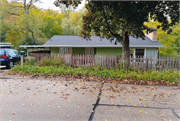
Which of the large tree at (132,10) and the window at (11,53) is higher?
the large tree at (132,10)

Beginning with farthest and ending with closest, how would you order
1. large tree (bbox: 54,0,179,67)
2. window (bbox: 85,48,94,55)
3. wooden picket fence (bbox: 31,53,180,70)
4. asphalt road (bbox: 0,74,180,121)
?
window (bbox: 85,48,94,55), wooden picket fence (bbox: 31,53,180,70), large tree (bbox: 54,0,179,67), asphalt road (bbox: 0,74,180,121)

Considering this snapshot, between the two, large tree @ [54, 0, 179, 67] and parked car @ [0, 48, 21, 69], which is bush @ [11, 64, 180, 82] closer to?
large tree @ [54, 0, 179, 67]

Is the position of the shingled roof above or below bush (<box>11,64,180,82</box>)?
above

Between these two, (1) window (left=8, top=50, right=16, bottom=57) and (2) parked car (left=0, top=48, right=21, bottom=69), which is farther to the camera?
(1) window (left=8, top=50, right=16, bottom=57)

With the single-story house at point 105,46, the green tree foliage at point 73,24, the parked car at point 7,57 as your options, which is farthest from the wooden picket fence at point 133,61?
the green tree foliage at point 73,24

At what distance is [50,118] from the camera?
3412 mm

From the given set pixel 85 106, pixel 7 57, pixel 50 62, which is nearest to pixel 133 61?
pixel 50 62

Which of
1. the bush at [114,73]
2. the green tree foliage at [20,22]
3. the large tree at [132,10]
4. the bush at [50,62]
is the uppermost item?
the green tree foliage at [20,22]

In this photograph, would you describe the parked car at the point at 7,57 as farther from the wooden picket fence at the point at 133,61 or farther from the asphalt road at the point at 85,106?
the asphalt road at the point at 85,106

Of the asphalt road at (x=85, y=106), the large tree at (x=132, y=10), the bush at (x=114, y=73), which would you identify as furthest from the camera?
the bush at (x=114, y=73)

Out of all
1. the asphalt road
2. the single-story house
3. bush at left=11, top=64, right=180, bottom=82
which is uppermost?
the single-story house

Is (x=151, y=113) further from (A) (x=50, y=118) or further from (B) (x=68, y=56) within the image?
(B) (x=68, y=56)

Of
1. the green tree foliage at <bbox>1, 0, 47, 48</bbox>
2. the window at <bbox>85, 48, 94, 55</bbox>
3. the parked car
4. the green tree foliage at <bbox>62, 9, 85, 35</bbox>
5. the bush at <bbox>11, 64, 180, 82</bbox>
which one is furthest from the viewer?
the green tree foliage at <bbox>62, 9, 85, 35</bbox>

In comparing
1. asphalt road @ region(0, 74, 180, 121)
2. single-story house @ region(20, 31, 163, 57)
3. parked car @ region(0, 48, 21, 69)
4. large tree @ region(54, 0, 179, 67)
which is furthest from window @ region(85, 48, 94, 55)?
asphalt road @ region(0, 74, 180, 121)
